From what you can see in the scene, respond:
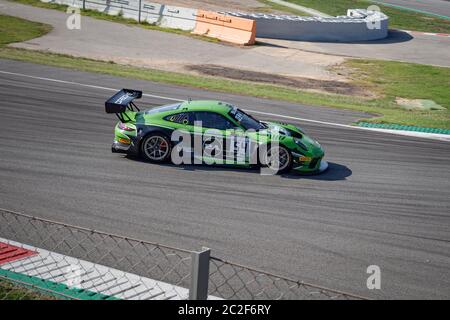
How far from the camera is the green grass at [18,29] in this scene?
2944 centimetres

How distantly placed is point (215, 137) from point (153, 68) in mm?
13039

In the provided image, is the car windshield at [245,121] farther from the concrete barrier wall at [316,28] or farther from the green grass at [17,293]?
the concrete barrier wall at [316,28]

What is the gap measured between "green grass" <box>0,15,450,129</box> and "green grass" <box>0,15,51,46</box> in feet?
0.27

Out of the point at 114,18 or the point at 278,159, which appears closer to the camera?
the point at 278,159

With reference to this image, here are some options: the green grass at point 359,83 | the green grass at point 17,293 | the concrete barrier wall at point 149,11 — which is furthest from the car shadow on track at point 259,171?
the concrete barrier wall at point 149,11

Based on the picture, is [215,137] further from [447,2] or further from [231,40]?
[447,2]

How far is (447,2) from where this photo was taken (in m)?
50.0

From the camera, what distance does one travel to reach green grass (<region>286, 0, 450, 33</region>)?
1577 inches

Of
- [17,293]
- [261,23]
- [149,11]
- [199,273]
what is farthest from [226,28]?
[199,273]

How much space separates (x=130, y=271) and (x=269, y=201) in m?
3.98

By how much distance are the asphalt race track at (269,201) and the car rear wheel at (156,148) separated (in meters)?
0.30

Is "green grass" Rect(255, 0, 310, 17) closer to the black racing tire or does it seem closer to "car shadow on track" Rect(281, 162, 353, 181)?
"car shadow on track" Rect(281, 162, 353, 181)

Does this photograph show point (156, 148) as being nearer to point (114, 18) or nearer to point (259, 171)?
point (259, 171)

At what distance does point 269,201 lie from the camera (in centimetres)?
1220
